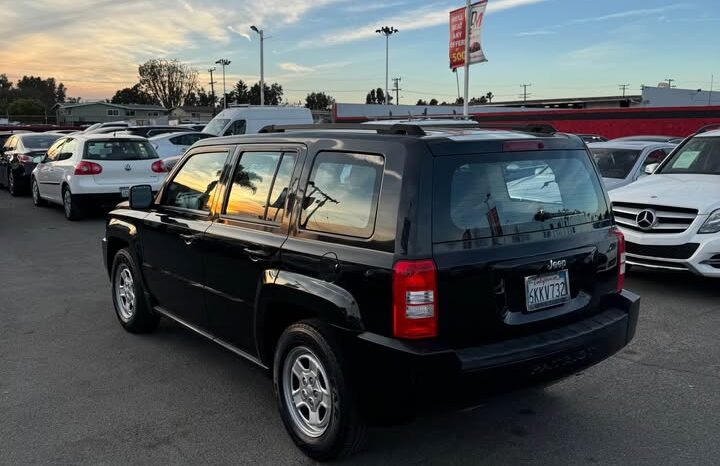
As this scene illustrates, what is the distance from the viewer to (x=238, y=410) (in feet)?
13.7

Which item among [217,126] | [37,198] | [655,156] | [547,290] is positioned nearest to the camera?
[547,290]

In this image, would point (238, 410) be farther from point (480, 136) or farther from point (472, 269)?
point (480, 136)

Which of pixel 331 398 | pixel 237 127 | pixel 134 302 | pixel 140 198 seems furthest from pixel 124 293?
Result: pixel 237 127

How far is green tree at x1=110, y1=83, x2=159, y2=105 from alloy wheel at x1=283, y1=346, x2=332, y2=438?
4644 inches

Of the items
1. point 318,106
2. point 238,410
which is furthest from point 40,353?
point 318,106

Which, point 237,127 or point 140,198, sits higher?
point 237,127

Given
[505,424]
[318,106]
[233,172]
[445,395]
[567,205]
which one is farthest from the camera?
[318,106]

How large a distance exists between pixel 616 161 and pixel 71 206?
10.1m

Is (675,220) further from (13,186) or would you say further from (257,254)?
(13,186)

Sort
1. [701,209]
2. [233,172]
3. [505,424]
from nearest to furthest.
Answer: [505,424], [233,172], [701,209]

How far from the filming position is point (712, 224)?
21.6 ft

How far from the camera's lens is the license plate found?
332cm

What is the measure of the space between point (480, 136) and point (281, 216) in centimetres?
122

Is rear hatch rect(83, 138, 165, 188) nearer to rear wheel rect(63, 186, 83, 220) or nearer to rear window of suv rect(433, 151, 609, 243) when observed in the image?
rear wheel rect(63, 186, 83, 220)
